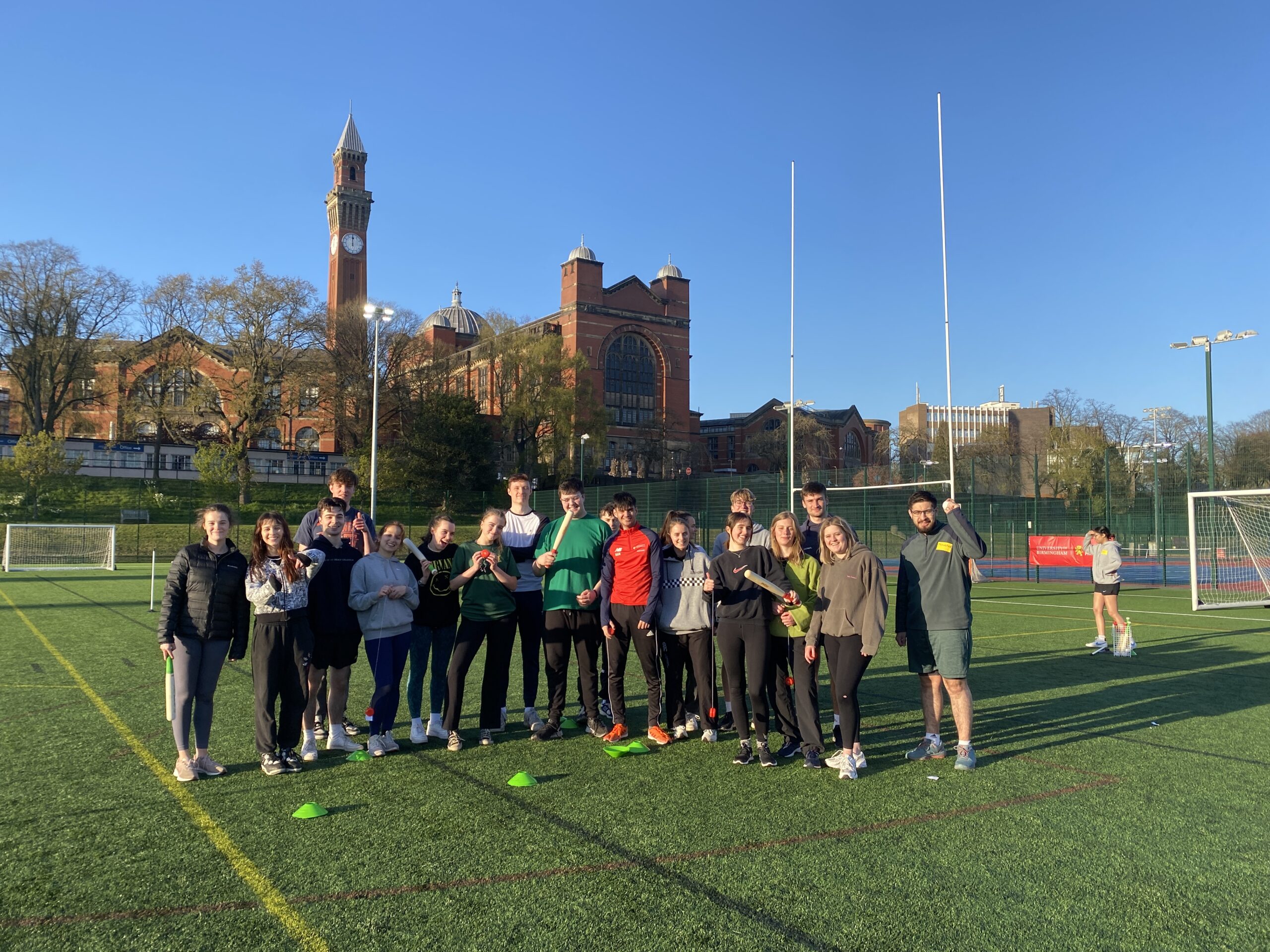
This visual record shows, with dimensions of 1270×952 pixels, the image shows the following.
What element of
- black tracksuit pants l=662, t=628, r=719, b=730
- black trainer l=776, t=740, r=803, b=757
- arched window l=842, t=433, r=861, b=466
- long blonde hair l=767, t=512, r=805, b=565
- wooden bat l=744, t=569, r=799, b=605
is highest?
arched window l=842, t=433, r=861, b=466

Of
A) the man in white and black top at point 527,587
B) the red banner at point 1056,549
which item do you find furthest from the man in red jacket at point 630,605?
the red banner at point 1056,549

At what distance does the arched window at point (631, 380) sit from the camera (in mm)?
69750

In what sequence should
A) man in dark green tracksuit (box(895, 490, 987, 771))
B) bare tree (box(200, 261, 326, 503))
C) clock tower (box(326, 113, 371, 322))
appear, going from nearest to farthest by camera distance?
man in dark green tracksuit (box(895, 490, 987, 771))
bare tree (box(200, 261, 326, 503))
clock tower (box(326, 113, 371, 322))

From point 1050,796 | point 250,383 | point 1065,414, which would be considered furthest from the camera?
point 1065,414

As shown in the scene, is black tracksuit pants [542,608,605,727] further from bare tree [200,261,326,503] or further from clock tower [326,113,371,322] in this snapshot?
clock tower [326,113,371,322]

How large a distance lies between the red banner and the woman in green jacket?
20.3 meters

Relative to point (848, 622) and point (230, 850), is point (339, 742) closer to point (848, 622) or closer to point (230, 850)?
point (230, 850)

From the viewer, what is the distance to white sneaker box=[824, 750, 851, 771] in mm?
5758

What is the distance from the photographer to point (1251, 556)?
11719mm

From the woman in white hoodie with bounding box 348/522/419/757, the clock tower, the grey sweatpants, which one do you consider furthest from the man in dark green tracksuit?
the clock tower

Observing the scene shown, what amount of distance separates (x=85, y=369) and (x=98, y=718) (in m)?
45.9

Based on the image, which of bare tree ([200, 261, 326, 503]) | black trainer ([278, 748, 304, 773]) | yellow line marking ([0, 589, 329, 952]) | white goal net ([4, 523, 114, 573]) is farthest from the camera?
bare tree ([200, 261, 326, 503])

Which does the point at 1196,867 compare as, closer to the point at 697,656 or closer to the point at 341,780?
the point at 697,656

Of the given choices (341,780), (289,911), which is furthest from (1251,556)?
(289,911)
